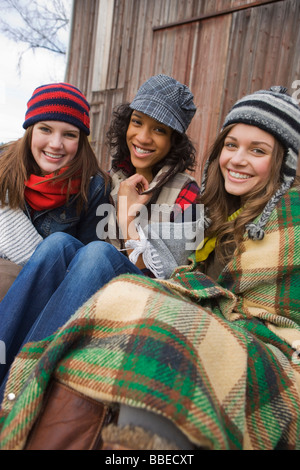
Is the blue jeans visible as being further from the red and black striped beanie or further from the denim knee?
the red and black striped beanie

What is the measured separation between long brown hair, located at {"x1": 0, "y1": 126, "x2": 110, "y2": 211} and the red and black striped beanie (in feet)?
0.28

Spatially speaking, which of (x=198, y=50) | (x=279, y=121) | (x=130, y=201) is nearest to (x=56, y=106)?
(x=130, y=201)

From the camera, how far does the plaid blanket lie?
0.81 m

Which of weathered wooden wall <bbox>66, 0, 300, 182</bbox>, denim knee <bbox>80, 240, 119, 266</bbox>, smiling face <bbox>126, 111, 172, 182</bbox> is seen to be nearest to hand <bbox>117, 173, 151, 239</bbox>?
smiling face <bbox>126, 111, 172, 182</bbox>

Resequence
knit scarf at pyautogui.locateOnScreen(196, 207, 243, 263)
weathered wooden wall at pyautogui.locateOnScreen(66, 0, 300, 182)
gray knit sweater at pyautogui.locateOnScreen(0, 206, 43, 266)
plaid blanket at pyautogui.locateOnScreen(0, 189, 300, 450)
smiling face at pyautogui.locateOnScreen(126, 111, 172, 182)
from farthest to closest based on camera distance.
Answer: weathered wooden wall at pyautogui.locateOnScreen(66, 0, 300, 182) < smiling face at pyautogui.locateOnScreen(126, 111, 172, 182) < gray knit sweater at pyautogui.locateOnScreen(0, 206, 43, 266) < knit scarf at pyautogui.locateOnScreen(196, 207, 243, 263) < plaid blanket at pyautogui.locateOnScreen(0, 189, 300, 450)

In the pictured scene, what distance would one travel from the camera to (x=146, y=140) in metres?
2.11

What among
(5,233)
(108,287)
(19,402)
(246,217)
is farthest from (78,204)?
(19,402)

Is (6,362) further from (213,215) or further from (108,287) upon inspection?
(213,215)

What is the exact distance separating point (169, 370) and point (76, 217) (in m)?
1.43

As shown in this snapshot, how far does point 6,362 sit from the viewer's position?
4.54 feet

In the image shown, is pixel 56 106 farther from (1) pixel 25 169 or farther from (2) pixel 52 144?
(1) pixel 25 169

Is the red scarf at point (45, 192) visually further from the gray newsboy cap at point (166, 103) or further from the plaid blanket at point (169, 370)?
the plaid blanket at point (169, 370)

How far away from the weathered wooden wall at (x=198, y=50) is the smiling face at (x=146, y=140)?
1.42 meters

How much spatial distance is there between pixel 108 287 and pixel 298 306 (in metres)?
0.69
